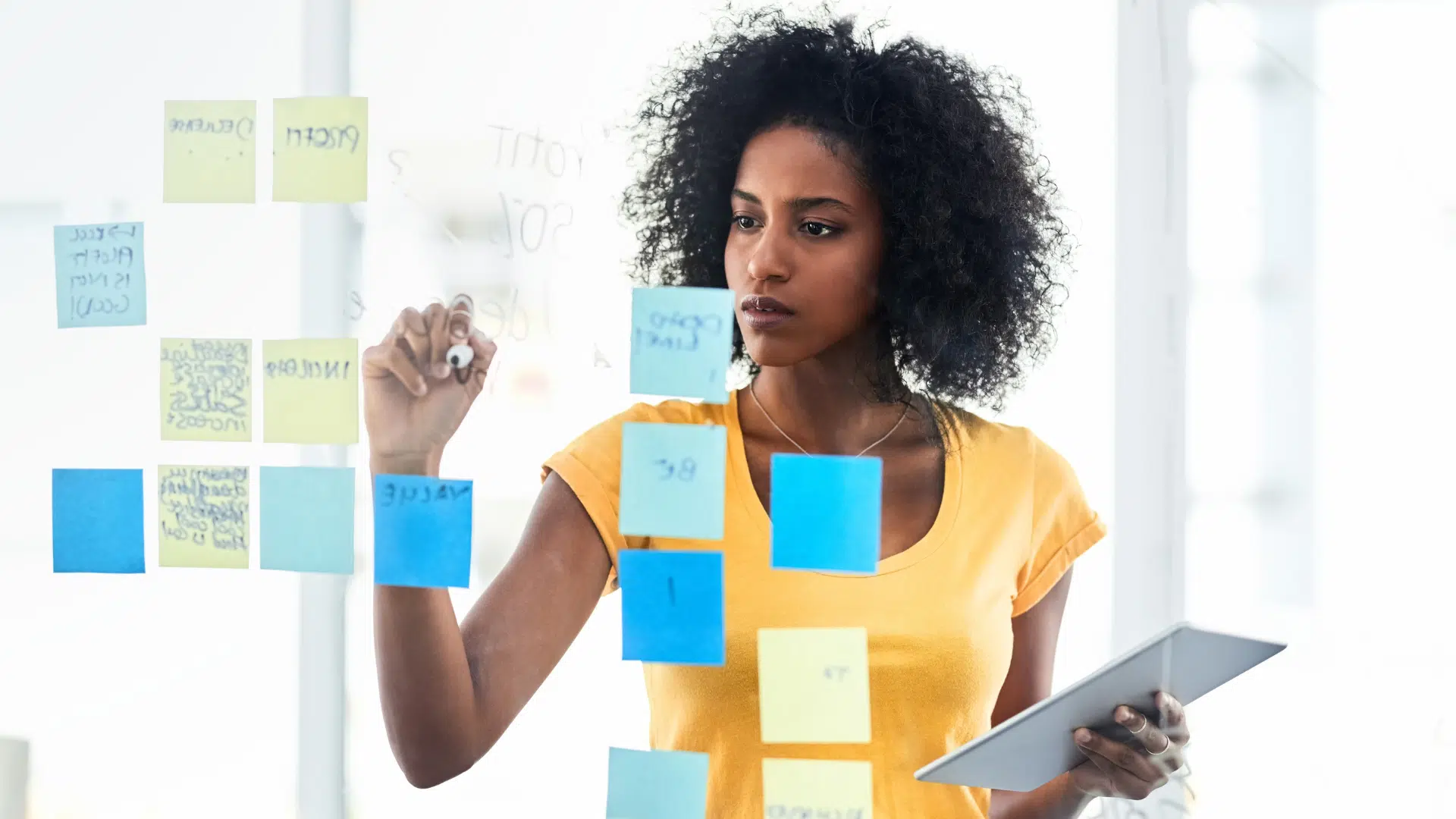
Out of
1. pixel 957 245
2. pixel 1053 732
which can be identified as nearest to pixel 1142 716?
pixel 1053 732

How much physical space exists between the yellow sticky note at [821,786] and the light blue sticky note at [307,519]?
17.6 inches

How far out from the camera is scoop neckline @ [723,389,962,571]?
101cm

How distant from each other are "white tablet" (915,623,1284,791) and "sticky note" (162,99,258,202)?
2.69 ft

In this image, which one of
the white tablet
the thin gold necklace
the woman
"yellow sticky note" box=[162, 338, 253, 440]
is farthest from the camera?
"yellow sticky note" box=[162, 338, 253, 440]

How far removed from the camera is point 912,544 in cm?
103

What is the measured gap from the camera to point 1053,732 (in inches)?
35.3

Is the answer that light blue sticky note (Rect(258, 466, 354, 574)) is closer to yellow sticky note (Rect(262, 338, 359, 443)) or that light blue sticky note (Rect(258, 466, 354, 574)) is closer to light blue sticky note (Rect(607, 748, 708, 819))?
yellow sticky note (Rect(262, 338, 359, 443))

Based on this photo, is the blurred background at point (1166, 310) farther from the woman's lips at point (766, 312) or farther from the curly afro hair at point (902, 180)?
the woman's lips at point (766, 312)

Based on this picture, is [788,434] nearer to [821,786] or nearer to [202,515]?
[821,786]

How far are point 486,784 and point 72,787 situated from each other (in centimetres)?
49

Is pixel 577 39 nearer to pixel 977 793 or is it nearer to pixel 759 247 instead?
pixel 759 247

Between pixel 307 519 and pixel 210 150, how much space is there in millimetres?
362

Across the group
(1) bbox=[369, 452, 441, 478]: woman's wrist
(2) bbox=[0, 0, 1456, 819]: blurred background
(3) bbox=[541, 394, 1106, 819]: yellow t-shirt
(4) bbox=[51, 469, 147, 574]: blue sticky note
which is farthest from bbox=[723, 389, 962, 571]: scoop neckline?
(4) bbox=[51, 469, 147, 574]: blue sticky note

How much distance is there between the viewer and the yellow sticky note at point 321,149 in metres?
1.10
